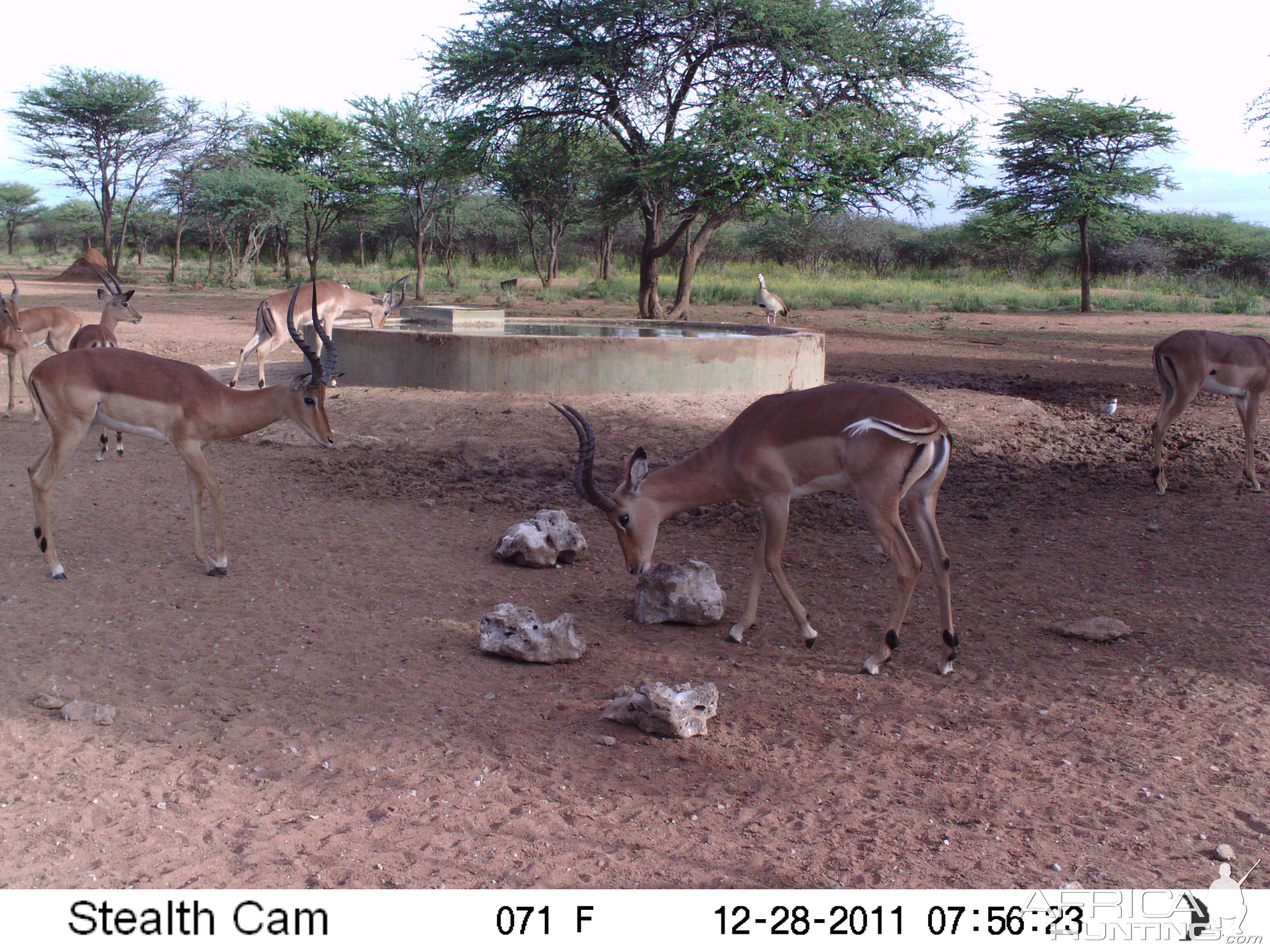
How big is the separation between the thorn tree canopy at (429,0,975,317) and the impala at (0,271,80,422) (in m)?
9.76

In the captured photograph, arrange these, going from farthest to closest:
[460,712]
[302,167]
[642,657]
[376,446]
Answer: [302,167], [376,446], [642,657], [460,712]

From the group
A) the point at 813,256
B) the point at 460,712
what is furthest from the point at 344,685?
the point at 813,256

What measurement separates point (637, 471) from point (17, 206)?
61069mm

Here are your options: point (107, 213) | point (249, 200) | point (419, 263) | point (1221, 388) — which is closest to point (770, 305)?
point (1221, 388)

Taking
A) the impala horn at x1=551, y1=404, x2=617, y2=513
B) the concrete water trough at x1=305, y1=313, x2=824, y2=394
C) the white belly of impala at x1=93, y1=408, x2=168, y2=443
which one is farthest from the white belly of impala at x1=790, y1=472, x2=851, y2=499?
the concrete water trough at x1=305, y1=313, x2=824, y2=394

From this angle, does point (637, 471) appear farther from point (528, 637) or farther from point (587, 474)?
point (528, 637)

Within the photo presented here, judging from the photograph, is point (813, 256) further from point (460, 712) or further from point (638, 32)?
point (460, 712)

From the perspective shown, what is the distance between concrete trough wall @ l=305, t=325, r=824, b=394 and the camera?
10141 mm

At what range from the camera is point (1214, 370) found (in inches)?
318

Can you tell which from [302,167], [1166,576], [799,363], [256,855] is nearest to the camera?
[256,855]

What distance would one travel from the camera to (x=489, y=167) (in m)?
20.3

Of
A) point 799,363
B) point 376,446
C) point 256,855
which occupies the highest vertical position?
point 799,363

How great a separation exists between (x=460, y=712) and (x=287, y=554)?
7.98ft

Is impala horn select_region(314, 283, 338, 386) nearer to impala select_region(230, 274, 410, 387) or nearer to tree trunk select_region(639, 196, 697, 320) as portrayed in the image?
impala select_region(230, 274, 410, 387)
